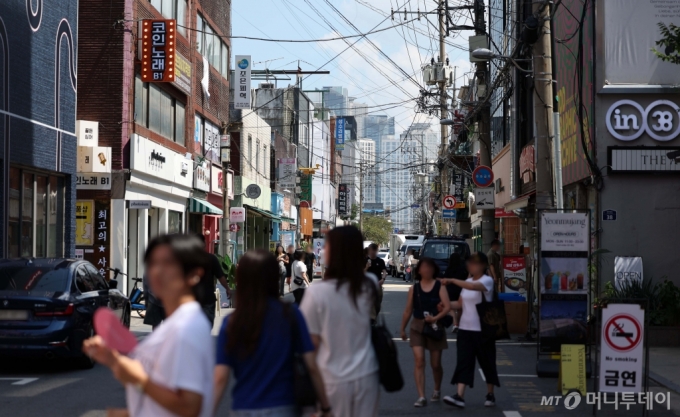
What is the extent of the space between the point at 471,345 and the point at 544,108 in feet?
21.7

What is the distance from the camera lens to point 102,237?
85.5ft

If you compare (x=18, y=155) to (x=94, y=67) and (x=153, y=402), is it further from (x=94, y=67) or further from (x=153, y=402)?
(x=153, y=402)

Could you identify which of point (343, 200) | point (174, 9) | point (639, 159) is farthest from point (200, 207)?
point (343, 200)

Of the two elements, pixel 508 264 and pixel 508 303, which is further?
pixel 508 264

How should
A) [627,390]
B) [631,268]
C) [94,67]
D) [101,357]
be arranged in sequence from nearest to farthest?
[101,357] < [627,390] < [631,268] < [94,67]

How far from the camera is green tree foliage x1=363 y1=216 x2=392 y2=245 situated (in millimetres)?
141250

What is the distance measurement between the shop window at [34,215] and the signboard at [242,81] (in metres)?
16.9

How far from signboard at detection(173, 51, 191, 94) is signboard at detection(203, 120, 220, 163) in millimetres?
5122

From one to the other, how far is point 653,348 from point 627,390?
22.9 ft

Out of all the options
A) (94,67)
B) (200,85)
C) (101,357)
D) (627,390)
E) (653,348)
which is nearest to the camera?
(101,357)

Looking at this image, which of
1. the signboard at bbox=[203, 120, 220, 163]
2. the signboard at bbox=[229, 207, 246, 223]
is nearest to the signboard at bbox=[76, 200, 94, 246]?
the signboard at bbox=[229, 207, 246, 223]

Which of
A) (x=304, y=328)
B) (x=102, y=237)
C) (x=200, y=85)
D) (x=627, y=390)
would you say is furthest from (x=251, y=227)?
(x=304, y=328)

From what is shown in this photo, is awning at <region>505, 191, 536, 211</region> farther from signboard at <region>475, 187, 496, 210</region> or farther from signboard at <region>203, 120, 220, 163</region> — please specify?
signboard at <region>203, 120, 220, 163</region>

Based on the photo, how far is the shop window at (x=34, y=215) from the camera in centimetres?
2019
